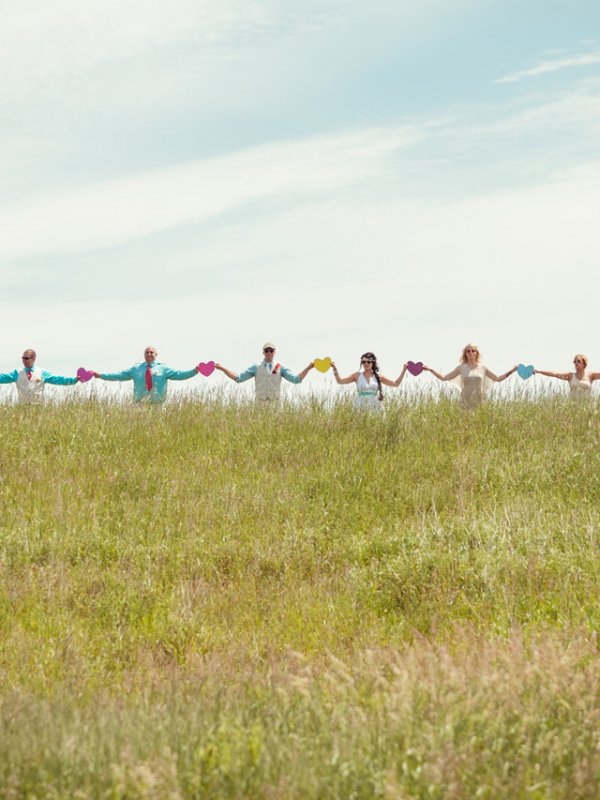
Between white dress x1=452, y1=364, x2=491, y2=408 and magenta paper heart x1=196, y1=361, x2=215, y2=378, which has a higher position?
magenta paper heart x1=196, y1=361, x2=215, y2=378

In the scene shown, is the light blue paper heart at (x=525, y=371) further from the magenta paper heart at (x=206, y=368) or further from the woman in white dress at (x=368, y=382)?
the magenta paper heart at (x=206, y=368)

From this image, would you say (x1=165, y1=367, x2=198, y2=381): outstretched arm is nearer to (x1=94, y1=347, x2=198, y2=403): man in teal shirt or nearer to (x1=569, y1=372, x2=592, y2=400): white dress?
(x1=94, y1=347, x2=198, y2=403): man in teal shirt

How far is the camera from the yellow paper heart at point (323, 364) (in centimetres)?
1521

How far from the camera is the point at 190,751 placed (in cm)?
410

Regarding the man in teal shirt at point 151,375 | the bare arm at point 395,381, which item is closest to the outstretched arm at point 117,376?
the man in teal shirt at point 151,375

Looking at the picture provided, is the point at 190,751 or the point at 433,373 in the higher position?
the point at 433,373

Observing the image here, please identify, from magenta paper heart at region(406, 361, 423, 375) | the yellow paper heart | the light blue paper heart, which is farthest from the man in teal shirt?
the light blue paper heart

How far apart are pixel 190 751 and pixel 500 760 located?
126cm

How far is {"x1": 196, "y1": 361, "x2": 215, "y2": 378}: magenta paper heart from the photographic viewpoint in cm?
1591

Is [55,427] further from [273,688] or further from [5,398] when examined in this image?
[273,688]

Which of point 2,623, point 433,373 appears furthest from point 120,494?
point 433,373

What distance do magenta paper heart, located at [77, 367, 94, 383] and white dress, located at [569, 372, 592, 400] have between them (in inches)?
298

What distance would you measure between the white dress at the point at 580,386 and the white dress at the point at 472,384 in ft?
4.68

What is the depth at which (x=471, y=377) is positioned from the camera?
14.5 metres
